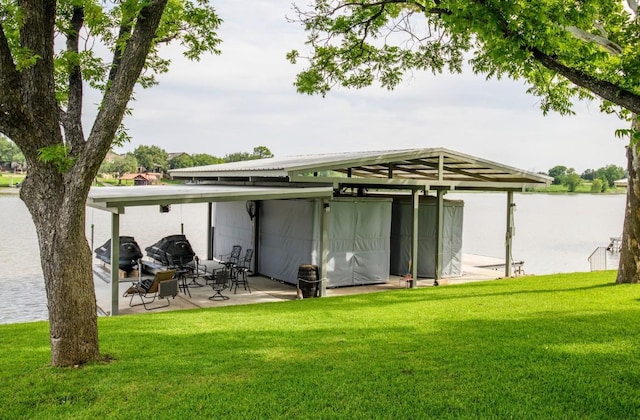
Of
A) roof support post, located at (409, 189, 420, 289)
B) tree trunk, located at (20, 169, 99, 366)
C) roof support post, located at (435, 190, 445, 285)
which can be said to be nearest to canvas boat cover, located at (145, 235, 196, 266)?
roof support post, located at (409, 189, 420, 289)

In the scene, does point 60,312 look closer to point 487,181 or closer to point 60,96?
point 60,96

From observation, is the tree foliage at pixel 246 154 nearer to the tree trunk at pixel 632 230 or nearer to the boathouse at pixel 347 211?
the boathouse at pixel 347 211

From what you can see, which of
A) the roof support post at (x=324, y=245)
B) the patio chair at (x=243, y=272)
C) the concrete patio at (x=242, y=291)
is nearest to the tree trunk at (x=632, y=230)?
the concrete patio at (x=242, y=291)

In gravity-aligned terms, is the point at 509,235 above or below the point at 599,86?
below

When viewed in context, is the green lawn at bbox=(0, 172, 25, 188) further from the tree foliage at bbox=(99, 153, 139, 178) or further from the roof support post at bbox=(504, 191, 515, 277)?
the roof support post at bbox=(504, 191, 515, 277)

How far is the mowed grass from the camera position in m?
4.14

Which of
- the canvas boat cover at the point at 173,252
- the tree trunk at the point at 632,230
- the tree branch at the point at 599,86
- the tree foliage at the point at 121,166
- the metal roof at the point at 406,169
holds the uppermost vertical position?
the tree foliage at the point at 121,166

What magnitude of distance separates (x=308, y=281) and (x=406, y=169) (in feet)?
19.9

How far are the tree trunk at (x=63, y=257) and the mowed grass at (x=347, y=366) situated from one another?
33 centimetres

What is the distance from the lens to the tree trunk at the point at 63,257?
487cm

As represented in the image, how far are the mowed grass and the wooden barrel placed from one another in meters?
2.77

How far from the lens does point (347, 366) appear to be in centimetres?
525

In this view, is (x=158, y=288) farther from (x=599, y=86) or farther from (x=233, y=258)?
(x=599, y=86)

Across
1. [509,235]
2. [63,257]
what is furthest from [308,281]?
[63,257]
